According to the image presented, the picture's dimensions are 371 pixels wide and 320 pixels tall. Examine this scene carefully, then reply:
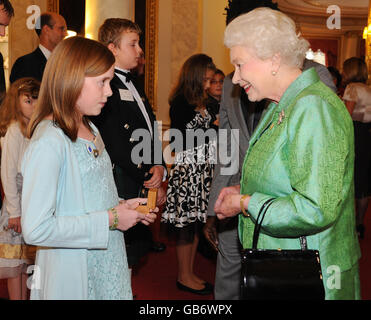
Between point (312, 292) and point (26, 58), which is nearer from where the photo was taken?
point (312, 292)

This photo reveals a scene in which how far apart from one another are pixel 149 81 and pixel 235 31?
7520mm

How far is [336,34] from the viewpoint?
1947 centimetres

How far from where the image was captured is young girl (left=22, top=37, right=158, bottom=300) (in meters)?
1.46

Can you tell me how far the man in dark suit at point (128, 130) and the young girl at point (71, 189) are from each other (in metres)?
0.91

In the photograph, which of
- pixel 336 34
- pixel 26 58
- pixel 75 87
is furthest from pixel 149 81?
pixel 336 34

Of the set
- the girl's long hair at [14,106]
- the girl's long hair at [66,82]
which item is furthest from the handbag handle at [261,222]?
the girl's long hair at [14,106]

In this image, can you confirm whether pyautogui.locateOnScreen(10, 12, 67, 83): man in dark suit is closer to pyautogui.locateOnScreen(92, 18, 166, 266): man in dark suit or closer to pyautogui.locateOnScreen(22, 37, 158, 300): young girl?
pyautogui.locateOnScreen(92, 18, 166, 266): man in dark suit

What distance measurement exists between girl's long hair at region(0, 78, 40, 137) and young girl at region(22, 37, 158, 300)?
1358 millimetres

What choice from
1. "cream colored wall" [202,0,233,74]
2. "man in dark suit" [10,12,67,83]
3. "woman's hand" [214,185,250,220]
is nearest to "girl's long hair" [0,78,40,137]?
"man in dark suit" [10,12,67,83]

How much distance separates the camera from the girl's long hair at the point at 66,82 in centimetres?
158

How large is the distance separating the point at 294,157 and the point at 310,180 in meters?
0.09

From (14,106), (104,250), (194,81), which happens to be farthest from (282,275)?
(194,81)

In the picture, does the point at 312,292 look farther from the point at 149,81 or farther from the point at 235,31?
the point at 149,81

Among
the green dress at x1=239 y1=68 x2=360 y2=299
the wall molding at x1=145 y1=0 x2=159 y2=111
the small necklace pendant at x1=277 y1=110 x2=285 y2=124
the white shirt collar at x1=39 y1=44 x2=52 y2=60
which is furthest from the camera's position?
the wall molding at x1=145 y1=0 x2=159 y2=111
